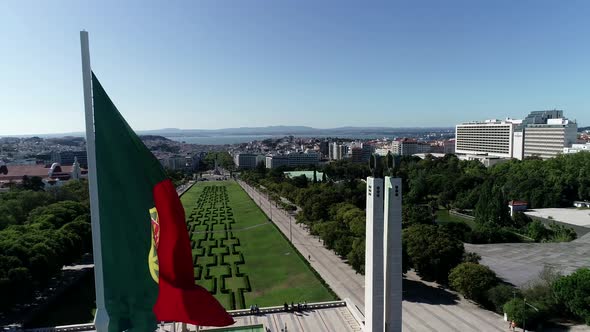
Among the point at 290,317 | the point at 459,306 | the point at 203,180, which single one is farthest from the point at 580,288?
the point at 203,180

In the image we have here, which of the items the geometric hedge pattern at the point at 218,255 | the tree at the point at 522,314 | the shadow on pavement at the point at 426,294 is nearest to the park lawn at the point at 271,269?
the geometric hedge pattern at the point at 218,255

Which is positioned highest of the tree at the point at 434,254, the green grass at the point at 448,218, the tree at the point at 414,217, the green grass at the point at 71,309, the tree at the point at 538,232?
the tree at the point at 434,254

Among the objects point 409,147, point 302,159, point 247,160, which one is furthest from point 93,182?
point 409,147

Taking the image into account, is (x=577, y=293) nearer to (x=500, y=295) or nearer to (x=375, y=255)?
(x=500, y=295)

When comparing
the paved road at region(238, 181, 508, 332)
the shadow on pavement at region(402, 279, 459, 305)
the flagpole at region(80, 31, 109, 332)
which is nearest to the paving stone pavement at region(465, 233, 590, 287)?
the shadow on pavement at region(402, 279, 459, 305)

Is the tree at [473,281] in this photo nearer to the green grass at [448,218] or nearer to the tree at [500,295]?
the tree at [500,295]

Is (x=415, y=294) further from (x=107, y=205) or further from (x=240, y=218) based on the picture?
(x=240, y=218)
